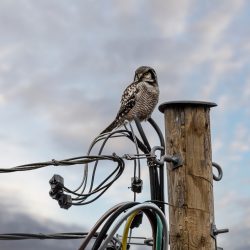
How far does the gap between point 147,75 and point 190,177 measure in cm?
299

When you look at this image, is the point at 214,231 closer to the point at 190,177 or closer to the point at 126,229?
the point at 190,177

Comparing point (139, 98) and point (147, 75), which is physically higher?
point (147, 75)

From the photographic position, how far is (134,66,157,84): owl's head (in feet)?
26.8

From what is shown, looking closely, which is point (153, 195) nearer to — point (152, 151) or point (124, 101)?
point (152, 151)

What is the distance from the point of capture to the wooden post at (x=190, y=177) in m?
5.27

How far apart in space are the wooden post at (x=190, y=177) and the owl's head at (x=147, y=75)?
→ 104 inches

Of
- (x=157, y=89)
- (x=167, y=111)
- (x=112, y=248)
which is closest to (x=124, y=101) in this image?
(x=157, y=89)

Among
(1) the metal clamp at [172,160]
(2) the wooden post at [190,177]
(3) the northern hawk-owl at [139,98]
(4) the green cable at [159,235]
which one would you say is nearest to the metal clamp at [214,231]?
(2) the wooden post at [190,177]

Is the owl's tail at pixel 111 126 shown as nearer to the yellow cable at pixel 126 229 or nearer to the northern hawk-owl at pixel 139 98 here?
the northern hawk-owl at pixel 139 98

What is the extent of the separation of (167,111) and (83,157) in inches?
31.6

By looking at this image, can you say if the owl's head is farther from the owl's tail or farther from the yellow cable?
the yellow cable

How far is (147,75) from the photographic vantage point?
26.8ft

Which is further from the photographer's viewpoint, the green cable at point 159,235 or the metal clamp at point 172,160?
the metal clamp at point 172,160

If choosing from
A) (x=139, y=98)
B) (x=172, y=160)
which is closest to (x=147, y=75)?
(x=139, y=98)
